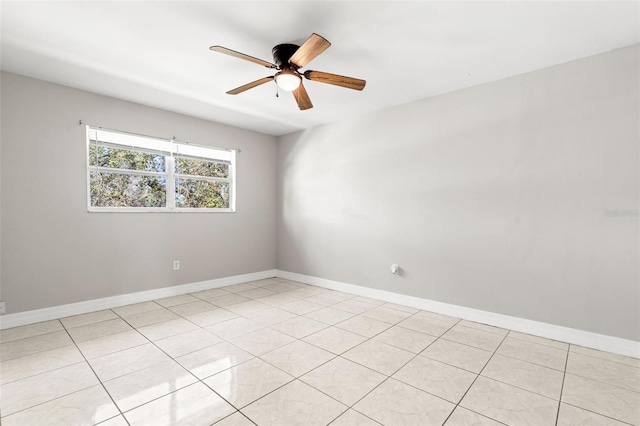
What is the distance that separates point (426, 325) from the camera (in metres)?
3.12

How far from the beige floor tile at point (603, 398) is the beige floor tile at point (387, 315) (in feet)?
4.87

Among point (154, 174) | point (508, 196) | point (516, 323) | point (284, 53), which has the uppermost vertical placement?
point (284, 53)

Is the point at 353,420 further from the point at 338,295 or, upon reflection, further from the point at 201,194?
the point at 201,194

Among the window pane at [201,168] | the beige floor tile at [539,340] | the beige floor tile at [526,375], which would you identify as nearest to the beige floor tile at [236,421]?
the beige floor tile at [526,375]

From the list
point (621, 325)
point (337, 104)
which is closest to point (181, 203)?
point (337, 104)

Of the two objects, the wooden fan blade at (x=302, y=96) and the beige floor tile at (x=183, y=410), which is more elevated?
the wooden fan blade at (x=302, y=96)

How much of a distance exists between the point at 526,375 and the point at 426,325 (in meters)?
1.03

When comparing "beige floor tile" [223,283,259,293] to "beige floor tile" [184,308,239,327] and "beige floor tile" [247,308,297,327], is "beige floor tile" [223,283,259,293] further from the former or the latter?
"beige floor tile" [247,308,297,327]

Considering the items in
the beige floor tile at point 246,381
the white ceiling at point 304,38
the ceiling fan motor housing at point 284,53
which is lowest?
the beige floor tile at point 246,381

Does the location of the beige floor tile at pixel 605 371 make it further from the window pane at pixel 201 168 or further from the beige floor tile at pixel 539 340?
the window pane at pixel 201 168

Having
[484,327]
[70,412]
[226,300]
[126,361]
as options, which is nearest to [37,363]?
[126,361]

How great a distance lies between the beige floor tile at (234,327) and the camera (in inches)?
112

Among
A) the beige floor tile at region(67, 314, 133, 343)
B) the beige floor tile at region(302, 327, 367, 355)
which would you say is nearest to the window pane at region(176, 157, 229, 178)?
the beige floor tile at region(67, 314, 133, 343)

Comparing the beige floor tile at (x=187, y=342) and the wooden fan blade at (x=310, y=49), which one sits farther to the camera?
the beige floor tile at (x=187, y=342)
